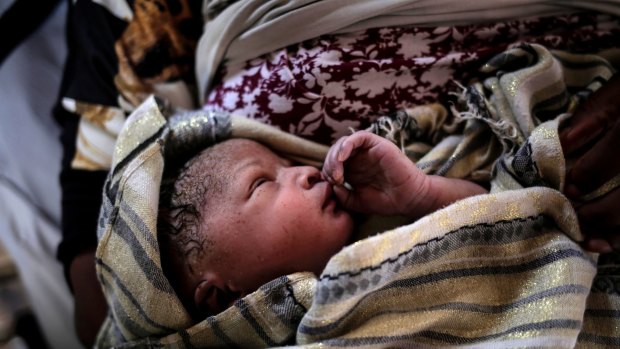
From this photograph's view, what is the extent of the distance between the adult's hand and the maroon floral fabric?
15 cm

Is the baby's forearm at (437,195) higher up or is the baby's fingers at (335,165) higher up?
the baby's fingers at (335,165)

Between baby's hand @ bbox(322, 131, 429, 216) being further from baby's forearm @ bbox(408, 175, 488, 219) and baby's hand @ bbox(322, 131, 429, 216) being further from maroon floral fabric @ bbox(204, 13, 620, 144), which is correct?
maroon floral fabric @ bbox(204, 13, 620, 144)

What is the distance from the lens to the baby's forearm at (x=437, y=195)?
727mm

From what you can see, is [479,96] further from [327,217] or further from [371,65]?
[327,217]

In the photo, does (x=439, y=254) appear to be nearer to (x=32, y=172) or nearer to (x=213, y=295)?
(x=213, y=295)

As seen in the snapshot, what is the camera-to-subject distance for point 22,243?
3.41 ft

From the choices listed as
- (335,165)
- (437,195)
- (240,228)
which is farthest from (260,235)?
(437,195)

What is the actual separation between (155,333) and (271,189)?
0.90 feet

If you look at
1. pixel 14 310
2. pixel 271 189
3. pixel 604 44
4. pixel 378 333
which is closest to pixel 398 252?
pixel 378 333

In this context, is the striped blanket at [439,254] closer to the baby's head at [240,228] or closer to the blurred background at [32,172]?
the baby's head at [240,228]

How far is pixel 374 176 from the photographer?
72 cm

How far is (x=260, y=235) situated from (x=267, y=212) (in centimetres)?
3

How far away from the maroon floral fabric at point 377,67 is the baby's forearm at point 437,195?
15cm

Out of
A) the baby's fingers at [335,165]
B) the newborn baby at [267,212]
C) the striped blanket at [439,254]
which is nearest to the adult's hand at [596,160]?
the striped blanket at [439,254]
